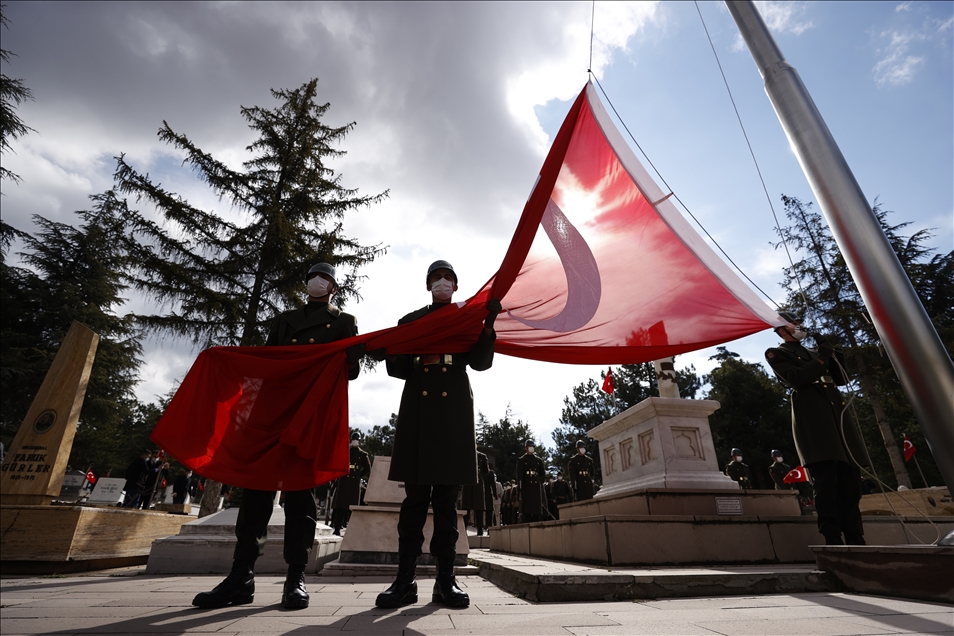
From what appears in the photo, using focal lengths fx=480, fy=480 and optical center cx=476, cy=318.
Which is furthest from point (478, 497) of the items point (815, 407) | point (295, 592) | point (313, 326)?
point (295, 592)

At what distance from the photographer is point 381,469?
6.64 metres

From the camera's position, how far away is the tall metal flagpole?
8.66 feet

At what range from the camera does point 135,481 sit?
14.1 m

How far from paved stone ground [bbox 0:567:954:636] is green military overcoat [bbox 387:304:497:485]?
0.79 metres

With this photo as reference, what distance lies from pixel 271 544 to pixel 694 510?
5216 millimetres

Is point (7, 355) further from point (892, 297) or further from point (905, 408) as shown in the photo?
point (905, 408)

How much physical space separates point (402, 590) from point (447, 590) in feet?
0.91

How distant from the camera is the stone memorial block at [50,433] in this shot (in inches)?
278

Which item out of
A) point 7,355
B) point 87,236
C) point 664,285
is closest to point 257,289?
point 664,285

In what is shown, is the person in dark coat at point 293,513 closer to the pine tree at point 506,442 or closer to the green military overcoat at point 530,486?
the green military overcoat at point 530,486

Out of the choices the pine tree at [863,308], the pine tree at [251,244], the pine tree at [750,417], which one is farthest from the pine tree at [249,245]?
the pine tree at [750,417]

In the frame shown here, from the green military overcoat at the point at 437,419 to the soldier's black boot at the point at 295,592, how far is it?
0.82m

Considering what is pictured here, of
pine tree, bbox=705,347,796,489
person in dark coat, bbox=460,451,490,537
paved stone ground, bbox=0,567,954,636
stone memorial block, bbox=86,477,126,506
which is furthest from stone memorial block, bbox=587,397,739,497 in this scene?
pine tree, bbox=705,347,796,489

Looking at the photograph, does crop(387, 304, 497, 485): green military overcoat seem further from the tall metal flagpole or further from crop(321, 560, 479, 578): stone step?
crop(321, 560, 479, 578): stone step
